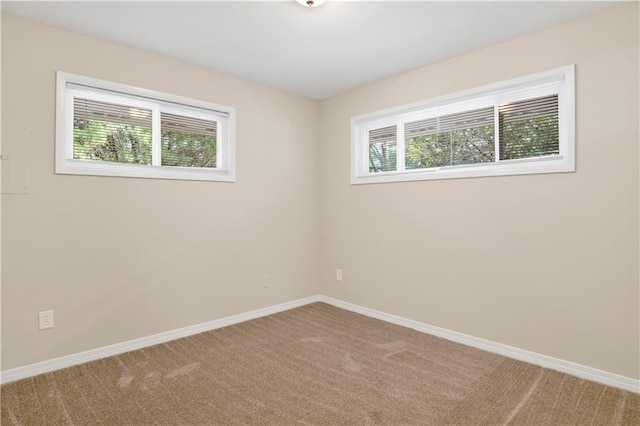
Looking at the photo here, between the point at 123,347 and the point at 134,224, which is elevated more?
the point at 134,224

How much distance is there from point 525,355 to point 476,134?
1.87m

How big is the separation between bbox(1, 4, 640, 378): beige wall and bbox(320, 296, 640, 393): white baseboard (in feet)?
0.18

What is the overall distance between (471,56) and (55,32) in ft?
10.9

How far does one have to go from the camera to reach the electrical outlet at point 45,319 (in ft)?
8.18

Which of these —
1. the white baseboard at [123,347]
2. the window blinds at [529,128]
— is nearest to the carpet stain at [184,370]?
the white baseboard at [123,347]

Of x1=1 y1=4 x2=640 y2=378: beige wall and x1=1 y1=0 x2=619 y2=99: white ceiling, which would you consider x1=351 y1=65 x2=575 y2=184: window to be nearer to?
x1=1 y1=4 x2=640 y2=378: beige wall

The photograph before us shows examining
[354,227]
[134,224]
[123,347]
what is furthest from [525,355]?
[134,224]

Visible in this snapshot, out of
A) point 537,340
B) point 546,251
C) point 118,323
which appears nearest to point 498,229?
point 546,251

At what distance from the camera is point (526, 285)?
2.69 metres

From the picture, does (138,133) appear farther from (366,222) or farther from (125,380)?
(366,222)

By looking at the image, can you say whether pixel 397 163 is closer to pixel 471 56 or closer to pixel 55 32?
pixel 471 56

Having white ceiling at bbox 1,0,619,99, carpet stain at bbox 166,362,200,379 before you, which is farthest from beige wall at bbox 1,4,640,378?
carpet stain at bbox 166,362,200,379

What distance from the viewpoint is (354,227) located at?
399 cm

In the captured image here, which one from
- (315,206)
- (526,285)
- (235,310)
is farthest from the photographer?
(315,206)
